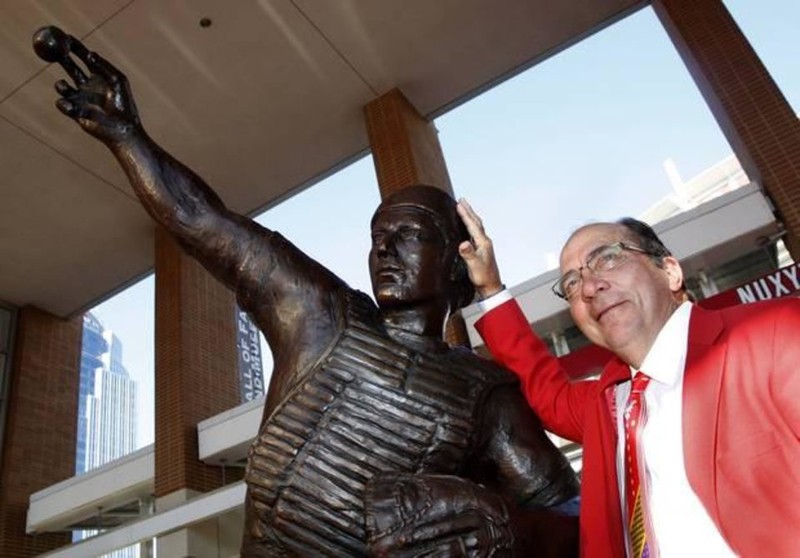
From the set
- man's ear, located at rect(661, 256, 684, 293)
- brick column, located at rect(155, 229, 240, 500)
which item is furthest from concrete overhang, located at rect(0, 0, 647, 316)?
man's ear, located at rect(661, 256, 684, 293)

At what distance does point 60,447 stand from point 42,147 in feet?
16.8

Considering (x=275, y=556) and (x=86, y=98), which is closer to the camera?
(x=275, y=556)

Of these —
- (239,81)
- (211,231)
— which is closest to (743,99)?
(239,81)

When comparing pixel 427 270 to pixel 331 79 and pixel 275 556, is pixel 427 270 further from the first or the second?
pixel 331 79

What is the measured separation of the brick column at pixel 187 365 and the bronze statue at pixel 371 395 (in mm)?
7340

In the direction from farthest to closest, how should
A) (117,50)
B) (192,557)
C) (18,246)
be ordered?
(18,246) < (192,557) < (117,50)

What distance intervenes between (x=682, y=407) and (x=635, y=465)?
15 cm

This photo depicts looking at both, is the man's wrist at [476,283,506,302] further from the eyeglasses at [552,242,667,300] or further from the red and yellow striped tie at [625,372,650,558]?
the red and yellow striped tie at [625,372,650,558]

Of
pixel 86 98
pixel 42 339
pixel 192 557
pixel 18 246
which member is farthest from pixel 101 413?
pixel 86 98

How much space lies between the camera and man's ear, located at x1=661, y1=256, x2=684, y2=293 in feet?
4.36

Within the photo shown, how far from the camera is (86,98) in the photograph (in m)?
1.72

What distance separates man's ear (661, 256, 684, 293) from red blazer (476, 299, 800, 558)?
0.38 feet

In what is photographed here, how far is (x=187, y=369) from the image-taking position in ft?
29.7

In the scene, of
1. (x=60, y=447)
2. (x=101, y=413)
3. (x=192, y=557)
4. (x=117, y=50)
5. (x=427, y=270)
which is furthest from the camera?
(x=101, y=413)
